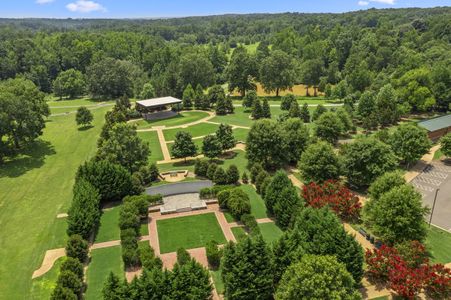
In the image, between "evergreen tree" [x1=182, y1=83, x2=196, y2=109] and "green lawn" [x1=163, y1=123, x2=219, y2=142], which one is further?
"evergreen tree" [x1=182, y1=83, x2=196, y2=109]

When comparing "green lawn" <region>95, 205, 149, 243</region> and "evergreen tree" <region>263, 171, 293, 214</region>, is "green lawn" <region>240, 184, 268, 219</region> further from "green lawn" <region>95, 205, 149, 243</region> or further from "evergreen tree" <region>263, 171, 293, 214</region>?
"green lawn" <region>95, 205, 149, 243</region>

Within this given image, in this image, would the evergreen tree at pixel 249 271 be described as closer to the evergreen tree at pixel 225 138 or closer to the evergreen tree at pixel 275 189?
the evergreen tree at pixel 275 189

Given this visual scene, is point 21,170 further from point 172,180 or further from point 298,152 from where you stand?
point 298,152

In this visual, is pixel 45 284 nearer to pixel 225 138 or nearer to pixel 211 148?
pixel 211 148

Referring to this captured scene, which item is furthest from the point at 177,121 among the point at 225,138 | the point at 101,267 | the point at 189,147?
the point at 101,267

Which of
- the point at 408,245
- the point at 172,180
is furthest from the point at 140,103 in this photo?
the point at 408,245

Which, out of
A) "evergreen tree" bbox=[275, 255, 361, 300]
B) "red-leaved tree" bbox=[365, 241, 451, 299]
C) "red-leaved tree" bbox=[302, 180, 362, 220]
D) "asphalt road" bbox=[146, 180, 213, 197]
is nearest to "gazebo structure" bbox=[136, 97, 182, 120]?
"asphalt road" bbox=[146, 180, 213, 197]

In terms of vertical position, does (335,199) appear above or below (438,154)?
above

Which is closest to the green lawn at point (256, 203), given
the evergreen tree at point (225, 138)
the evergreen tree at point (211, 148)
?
the evergreen tree at point (211, 148)
